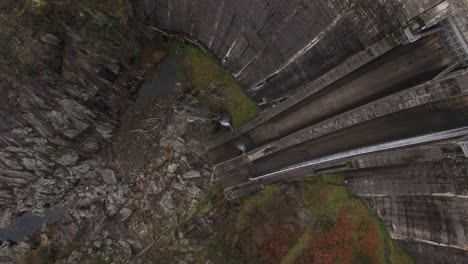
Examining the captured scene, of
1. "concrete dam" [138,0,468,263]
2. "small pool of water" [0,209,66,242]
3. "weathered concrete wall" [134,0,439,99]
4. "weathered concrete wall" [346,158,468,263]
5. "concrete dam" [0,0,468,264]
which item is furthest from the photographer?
"small pool of water" [0,209,66,242]

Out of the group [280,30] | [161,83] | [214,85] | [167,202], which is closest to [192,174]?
[167,202]

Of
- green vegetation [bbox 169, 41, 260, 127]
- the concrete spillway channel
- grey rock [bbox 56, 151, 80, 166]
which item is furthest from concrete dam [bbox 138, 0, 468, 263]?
grey rock [bbox 56, 151, 80, 166]

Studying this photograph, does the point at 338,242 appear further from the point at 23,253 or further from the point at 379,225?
the point at 23,253

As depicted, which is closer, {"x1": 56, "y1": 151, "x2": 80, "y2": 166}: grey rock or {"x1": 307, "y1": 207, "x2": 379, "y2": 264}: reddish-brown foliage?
{"x1": 307, "y1": 207, "x2": 379, "y2": 264}: reddish-brown foliage

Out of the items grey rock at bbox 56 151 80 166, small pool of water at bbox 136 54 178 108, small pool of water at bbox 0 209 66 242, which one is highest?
small pool of water at bbox 136 54 178 108

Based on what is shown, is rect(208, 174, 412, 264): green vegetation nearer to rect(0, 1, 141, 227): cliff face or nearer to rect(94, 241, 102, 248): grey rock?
rect(94, 241, 102, 248): grey rock

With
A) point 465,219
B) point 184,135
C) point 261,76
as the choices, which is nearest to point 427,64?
point 465,219

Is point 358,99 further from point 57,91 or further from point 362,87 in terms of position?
point 57,91
